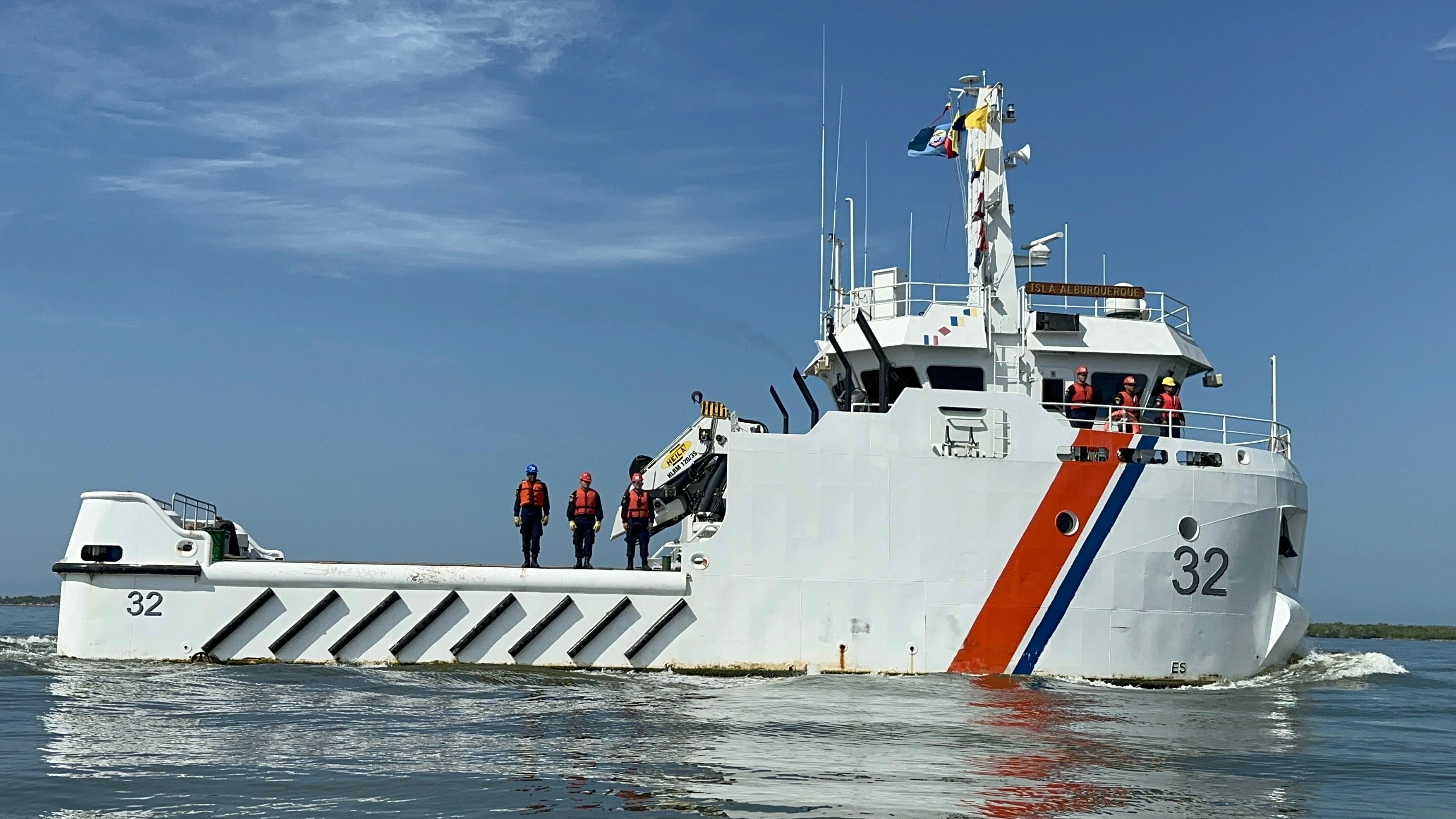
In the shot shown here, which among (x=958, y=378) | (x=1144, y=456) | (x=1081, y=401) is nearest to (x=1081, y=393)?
(x=1081, y=401)

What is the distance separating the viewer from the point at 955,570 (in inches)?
516

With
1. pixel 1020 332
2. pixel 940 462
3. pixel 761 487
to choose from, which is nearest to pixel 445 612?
pixel 761 487

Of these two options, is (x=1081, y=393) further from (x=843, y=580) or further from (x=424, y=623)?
(x=424, y=623)

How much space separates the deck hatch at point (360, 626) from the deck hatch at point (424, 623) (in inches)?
13.7

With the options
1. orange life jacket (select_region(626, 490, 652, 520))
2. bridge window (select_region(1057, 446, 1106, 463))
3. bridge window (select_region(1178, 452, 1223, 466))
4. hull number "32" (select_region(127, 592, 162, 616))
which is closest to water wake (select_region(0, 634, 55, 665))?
hull number "32" (select_region(127, 592, 162, 616))

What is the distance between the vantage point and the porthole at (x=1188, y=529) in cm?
1332

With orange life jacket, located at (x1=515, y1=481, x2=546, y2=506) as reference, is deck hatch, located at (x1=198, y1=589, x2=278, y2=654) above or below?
below

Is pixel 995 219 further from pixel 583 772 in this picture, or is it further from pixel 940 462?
pixel 583 772

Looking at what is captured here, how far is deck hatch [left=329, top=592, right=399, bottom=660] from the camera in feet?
43.2

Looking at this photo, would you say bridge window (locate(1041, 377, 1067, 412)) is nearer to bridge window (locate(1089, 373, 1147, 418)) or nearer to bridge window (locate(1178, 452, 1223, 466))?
bridge window (locate(1089, 373, 1147, 418))

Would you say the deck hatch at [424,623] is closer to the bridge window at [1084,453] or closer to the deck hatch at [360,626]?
the deck hatch at [360,626]

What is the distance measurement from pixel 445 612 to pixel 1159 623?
25.0 feet

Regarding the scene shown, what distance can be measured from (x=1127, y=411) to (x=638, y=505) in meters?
5.82

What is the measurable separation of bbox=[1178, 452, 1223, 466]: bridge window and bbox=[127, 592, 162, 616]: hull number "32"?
11104 millimetres
